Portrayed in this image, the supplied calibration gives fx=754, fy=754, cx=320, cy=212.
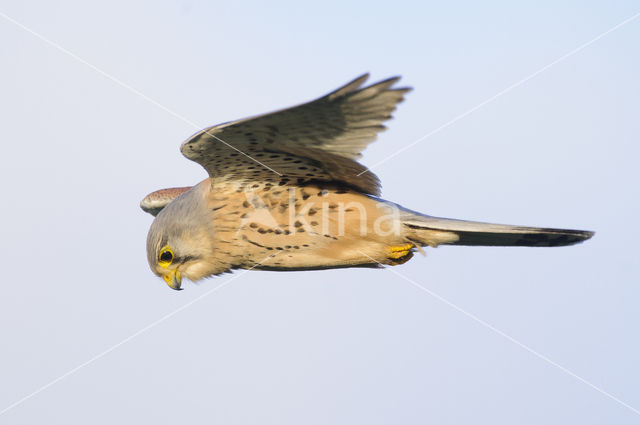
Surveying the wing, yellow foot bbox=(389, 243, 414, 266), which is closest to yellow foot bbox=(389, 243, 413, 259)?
yellow foot bbox=(389, 243, 414, 266)

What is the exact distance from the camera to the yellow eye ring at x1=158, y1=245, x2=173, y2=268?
5254 mm

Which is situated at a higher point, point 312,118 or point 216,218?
point 312,118

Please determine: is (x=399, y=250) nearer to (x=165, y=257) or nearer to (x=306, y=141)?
(x=306, y=141)

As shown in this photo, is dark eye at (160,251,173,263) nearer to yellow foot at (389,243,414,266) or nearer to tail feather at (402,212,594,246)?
yellow foot at (389,243,414,266)

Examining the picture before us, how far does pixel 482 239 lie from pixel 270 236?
4.36ft

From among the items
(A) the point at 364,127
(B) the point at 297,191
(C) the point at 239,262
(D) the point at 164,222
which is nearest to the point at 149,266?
(D) the point at 164,222

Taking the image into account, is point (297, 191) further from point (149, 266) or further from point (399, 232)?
point (149, 266)

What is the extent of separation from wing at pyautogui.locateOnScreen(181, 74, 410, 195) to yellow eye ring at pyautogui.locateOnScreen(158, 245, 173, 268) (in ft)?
2.44

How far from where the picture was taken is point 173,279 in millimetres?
5348

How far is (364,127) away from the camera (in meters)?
3.94

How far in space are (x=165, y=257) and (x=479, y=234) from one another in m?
2.18

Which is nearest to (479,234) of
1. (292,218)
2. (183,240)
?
(292,218)

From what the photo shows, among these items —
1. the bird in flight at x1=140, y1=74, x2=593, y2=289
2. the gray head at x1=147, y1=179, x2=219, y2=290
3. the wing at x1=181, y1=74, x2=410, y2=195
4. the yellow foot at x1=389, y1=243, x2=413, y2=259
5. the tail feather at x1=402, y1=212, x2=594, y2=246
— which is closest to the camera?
the wing at x1=181, y1=74, x2=410, y2=195

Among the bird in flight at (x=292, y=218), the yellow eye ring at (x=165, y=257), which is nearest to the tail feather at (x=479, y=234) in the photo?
the bird in flight at (x=292, y=218)
